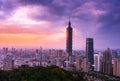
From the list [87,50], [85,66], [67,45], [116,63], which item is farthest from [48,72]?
[67,45]

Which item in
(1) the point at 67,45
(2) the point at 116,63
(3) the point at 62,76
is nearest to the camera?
(3) the point at 62,76

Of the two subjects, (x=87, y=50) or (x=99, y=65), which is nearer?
(x=99, y=65)

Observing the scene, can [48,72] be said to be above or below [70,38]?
below

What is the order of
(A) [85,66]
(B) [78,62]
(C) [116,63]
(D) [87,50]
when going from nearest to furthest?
(C) [116,63]
(A) [85,66]
(B) [78,62]
(D) [87,50]

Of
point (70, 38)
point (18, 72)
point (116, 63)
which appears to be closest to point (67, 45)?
point (70, 38)

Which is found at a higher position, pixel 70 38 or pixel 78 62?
pixel 70 38

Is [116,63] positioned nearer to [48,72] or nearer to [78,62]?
[78,62]

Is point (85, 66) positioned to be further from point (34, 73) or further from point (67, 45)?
point (67, 45)

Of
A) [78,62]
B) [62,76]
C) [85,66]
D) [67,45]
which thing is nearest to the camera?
[62,76]

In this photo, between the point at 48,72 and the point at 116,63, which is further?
the point at 116,63
